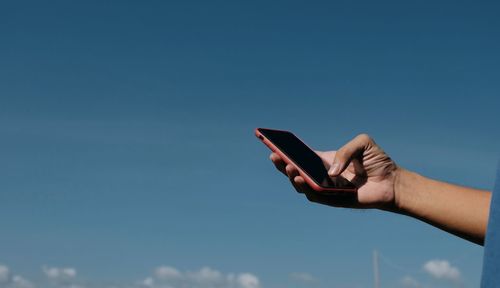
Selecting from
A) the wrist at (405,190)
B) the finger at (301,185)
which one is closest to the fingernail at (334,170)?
the finger at (301,185)

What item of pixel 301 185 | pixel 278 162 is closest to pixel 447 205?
pixel 301 185

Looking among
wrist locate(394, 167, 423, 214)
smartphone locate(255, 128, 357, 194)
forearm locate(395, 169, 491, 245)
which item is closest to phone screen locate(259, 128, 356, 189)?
smartphone locate(255, 128, 357, 194)

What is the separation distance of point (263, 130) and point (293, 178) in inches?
27.1

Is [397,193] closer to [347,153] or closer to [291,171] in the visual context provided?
[347,153]

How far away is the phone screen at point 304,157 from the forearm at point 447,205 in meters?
0.40

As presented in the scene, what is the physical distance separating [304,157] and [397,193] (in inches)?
30.5

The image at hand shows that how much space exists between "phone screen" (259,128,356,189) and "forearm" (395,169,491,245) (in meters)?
0.40

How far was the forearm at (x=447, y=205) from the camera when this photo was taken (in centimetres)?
316

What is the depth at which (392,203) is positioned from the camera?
12.0ft

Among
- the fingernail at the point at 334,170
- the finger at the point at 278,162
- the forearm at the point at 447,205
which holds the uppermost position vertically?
the finger at the point at 278,162

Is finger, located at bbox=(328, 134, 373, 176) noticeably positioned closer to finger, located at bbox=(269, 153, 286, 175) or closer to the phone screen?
the phone screen

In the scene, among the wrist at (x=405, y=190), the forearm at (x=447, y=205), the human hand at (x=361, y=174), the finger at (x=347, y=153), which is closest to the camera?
the forearm at (x=447, y=205)

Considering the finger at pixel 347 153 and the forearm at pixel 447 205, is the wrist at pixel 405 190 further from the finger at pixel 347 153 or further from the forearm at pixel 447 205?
the finger at pixel 347 153

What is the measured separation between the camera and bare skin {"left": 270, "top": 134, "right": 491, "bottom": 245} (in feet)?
10.5
